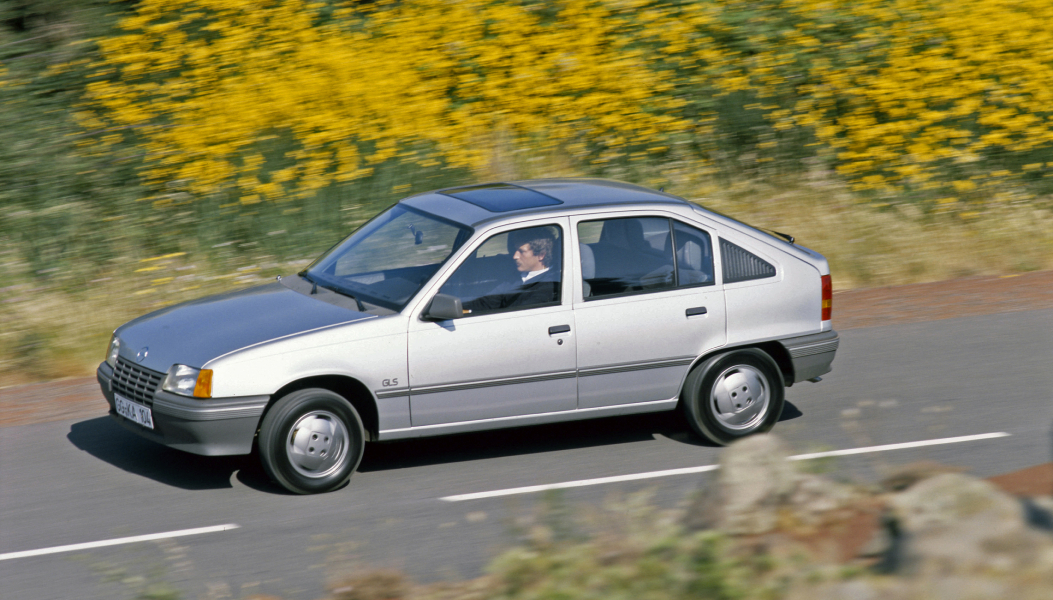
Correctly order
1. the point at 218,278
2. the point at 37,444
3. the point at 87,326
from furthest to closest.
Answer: the point at 218,278 → the point at 87,326 → the point at 37,444

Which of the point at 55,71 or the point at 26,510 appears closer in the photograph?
the point at 26,510

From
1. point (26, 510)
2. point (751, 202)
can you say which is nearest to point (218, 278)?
point (26, 510)

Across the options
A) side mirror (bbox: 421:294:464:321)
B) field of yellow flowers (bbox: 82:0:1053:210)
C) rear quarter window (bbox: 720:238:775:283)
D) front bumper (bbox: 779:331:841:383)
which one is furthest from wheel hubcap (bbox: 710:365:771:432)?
field of yellow flowers (bbox: 82:0:1053:210)

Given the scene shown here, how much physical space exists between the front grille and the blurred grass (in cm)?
372

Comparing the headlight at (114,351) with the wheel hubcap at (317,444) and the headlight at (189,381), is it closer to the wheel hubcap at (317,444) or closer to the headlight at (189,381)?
the headlight at (189,381)

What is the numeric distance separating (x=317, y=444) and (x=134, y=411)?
44.6 inches

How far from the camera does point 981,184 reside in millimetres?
15141

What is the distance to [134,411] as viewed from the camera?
6621mm

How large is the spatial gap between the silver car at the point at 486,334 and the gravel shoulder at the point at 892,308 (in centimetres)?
177

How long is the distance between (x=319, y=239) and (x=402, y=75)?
8.43 ft

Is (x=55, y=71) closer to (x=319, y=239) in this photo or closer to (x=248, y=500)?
(x=319, y=239)

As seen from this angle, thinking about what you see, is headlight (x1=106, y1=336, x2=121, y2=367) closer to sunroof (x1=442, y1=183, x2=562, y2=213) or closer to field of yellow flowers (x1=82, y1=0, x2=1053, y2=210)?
sunroof (x1=442, y1=183, x2=562, y2=213)

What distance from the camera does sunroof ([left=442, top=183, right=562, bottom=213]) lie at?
23.9 feet

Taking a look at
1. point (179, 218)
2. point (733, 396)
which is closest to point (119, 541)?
point (733, 396)
